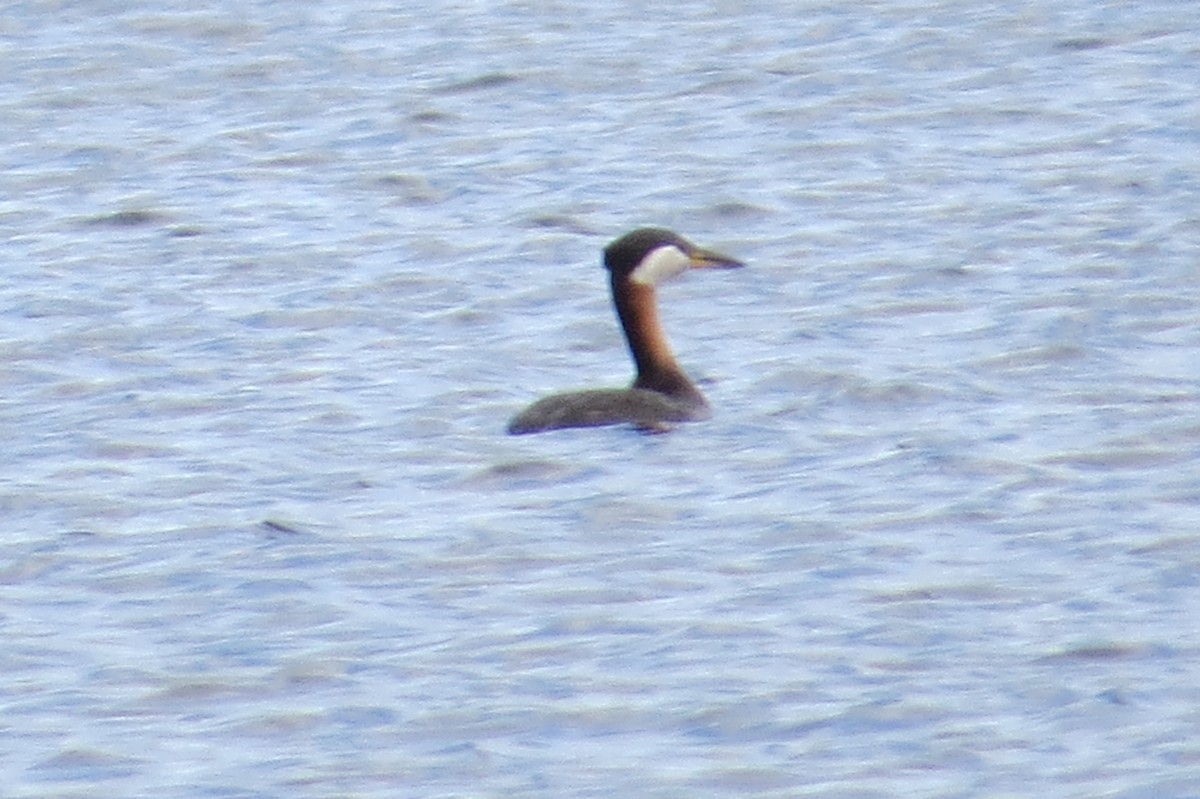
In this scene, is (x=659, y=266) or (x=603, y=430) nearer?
(x=603, y=430)

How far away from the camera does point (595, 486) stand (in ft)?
37.1

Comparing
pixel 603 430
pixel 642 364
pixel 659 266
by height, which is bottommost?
pixel 603 430

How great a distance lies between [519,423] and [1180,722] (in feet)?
13.6

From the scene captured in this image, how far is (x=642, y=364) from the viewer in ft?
41.2

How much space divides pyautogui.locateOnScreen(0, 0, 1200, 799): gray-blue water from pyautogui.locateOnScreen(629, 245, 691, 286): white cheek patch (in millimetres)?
512

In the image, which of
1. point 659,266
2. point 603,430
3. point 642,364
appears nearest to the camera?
point 603,430

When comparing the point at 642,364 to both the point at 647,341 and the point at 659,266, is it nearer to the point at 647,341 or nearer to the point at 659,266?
the point at 647,341

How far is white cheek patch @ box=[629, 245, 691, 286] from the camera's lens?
12836 millimetres

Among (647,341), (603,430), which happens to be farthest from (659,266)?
(603,430)

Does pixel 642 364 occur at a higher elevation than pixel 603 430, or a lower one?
higher

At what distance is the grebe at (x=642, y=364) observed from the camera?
12.0 metres

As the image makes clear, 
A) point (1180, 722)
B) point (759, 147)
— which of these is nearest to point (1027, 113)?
point (759, 147)

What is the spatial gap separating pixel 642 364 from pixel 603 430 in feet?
1.74

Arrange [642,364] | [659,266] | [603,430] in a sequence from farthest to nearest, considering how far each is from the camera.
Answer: [659,266]
[642,364]
[603,430]
